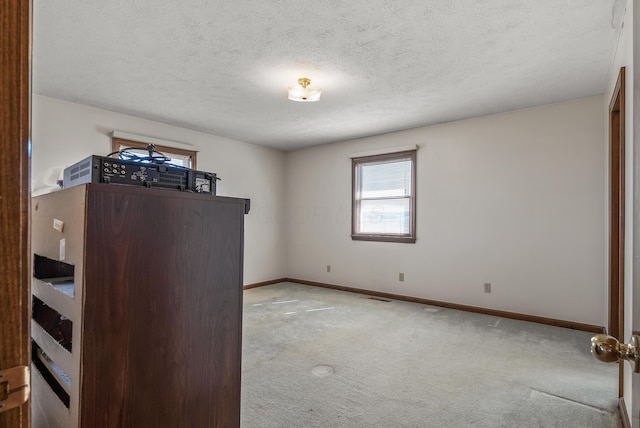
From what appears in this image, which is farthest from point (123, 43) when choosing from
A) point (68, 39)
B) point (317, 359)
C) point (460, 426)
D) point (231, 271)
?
point (460, 426)

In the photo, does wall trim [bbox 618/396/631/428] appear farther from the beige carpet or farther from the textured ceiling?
the textured ceiling

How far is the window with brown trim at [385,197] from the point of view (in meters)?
4.84

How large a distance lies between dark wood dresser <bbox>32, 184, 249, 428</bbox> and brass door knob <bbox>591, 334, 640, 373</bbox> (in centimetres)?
116

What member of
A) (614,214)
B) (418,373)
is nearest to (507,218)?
(614,214)

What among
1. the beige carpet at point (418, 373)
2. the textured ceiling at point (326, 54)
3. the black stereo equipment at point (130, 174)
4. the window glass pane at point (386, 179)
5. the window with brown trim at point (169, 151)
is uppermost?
the textured ceiling at point (326, 54)

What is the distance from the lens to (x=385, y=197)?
201 inches

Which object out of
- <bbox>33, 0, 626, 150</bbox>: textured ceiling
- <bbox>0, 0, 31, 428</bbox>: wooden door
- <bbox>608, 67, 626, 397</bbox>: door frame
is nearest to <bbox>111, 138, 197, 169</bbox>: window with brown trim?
<bbox>33, 0, 626, 150</bbox>: textured ceiling

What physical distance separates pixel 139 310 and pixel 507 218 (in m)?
4.07

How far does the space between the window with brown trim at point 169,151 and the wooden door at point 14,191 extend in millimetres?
4156

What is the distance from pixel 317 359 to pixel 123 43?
9.42ft

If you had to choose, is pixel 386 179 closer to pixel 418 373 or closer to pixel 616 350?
pixel 418 373

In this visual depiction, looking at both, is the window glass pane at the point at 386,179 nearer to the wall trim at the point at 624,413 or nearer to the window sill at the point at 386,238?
the window sill at the point at 386,238

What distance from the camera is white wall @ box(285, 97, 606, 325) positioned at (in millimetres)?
3561

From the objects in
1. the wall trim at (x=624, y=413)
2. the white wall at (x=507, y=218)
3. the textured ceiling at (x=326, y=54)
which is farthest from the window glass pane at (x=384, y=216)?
the wall trim at (x=624, y=413)
